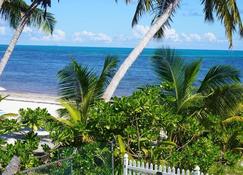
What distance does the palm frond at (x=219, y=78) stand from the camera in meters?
10.7

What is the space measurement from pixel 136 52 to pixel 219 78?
3.41 meters

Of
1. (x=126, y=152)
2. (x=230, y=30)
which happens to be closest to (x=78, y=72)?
(x=126, y=152)

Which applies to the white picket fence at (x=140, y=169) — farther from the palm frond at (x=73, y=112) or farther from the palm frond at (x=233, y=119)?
the palm frond at (x=233, y=119)

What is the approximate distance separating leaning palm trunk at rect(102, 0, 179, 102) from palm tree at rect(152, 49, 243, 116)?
1773 mm

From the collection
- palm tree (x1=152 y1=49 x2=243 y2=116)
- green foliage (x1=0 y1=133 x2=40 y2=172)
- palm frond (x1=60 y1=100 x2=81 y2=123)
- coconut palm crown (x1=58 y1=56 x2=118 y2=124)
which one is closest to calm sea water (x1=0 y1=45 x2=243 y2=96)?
palm tree (x1=152 y1=49 x2=243 y2=116)

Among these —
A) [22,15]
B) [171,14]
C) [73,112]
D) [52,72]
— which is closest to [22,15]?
[22,15]

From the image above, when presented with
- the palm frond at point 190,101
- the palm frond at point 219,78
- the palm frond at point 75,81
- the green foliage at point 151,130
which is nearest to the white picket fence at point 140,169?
the green foliage at point 151,130

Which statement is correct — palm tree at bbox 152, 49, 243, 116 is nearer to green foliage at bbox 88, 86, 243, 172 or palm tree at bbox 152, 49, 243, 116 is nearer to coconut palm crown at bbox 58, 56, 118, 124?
green foliage at bbox 88, 86, 243, 172

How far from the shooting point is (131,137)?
9312 mm

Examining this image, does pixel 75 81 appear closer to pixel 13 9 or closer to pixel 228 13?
pixel 228 13

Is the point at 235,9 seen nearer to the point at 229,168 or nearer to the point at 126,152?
the point at 229,168

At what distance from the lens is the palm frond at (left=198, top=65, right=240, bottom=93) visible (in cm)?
1070

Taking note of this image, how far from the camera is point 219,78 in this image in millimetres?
10727

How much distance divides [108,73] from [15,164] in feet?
12.2
